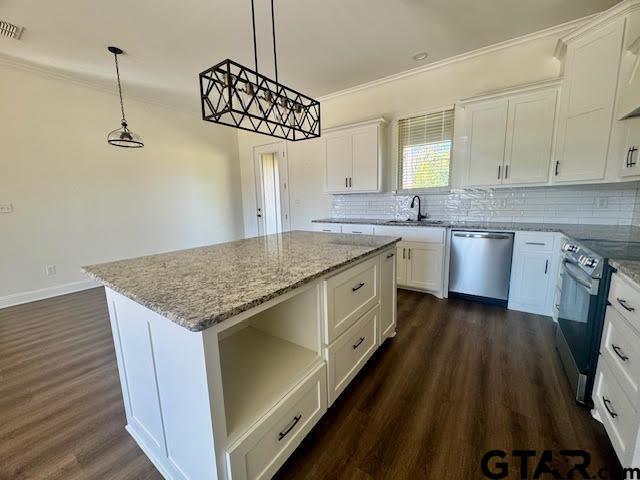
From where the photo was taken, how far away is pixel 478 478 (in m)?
1.18

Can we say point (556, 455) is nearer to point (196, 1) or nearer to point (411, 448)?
point (411, 448)

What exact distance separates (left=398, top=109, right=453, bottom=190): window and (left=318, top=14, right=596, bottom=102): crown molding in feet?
1.87

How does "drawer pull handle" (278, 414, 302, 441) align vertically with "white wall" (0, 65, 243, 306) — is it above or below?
below

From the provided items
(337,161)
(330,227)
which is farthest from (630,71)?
(330,227)

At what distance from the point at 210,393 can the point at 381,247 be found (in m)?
1.36

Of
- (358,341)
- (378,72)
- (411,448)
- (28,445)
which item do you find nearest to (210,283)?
(358,341)

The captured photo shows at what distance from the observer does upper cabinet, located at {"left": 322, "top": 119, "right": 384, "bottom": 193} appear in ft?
12.1

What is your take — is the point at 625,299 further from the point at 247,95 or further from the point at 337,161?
the point at 337,161

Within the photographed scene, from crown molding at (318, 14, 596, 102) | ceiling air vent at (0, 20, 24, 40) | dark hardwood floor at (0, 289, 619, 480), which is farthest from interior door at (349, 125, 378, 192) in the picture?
ceiling air vent at (0, 20, 24, 40)

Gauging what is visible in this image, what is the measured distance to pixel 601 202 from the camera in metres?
2.67

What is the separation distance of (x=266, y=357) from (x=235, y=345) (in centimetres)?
29

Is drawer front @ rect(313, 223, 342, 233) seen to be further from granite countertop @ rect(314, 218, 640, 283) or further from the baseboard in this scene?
the baseboard

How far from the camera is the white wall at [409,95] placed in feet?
9.40

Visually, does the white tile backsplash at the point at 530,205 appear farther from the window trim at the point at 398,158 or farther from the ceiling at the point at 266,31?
the ceiling at the point at 266,31
